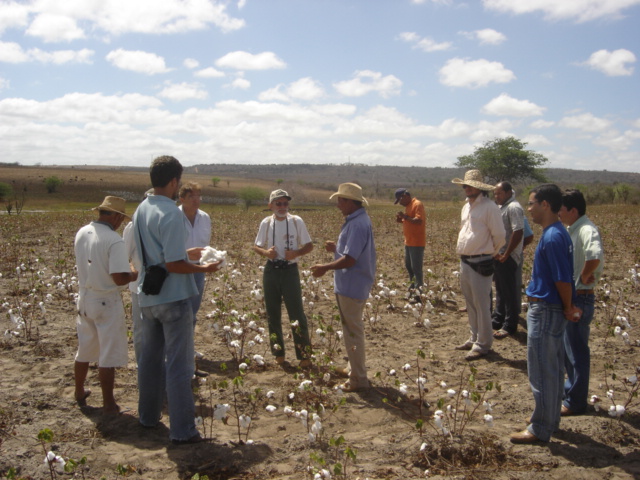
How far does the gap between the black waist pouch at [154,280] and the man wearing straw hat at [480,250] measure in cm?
323

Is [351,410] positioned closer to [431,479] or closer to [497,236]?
[431,479]

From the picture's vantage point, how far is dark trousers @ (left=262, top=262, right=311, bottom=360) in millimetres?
5199

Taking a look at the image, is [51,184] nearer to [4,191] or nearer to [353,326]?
[4,191]

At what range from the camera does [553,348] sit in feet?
11.3

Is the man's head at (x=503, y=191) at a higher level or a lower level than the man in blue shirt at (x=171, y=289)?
higher

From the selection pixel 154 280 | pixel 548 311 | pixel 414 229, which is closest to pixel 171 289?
pixel 154 280

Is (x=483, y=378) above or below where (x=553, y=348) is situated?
below

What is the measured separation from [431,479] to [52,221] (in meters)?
22.0

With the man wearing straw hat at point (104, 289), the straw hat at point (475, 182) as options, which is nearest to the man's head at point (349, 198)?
the straw hat at point (475, 182)

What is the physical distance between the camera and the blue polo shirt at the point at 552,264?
3402mm

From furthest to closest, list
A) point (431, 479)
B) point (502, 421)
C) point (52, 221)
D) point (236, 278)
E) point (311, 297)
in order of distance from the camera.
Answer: point (52, 221), point (236, 278), point (311, 297), point (502, 421), point (431, 479)

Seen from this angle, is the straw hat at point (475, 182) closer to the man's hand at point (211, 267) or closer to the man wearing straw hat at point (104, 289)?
the man's hand at point (211, 267)

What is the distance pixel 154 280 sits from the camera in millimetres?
3432

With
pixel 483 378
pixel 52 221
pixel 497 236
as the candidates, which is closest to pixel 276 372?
pixel 483 378
